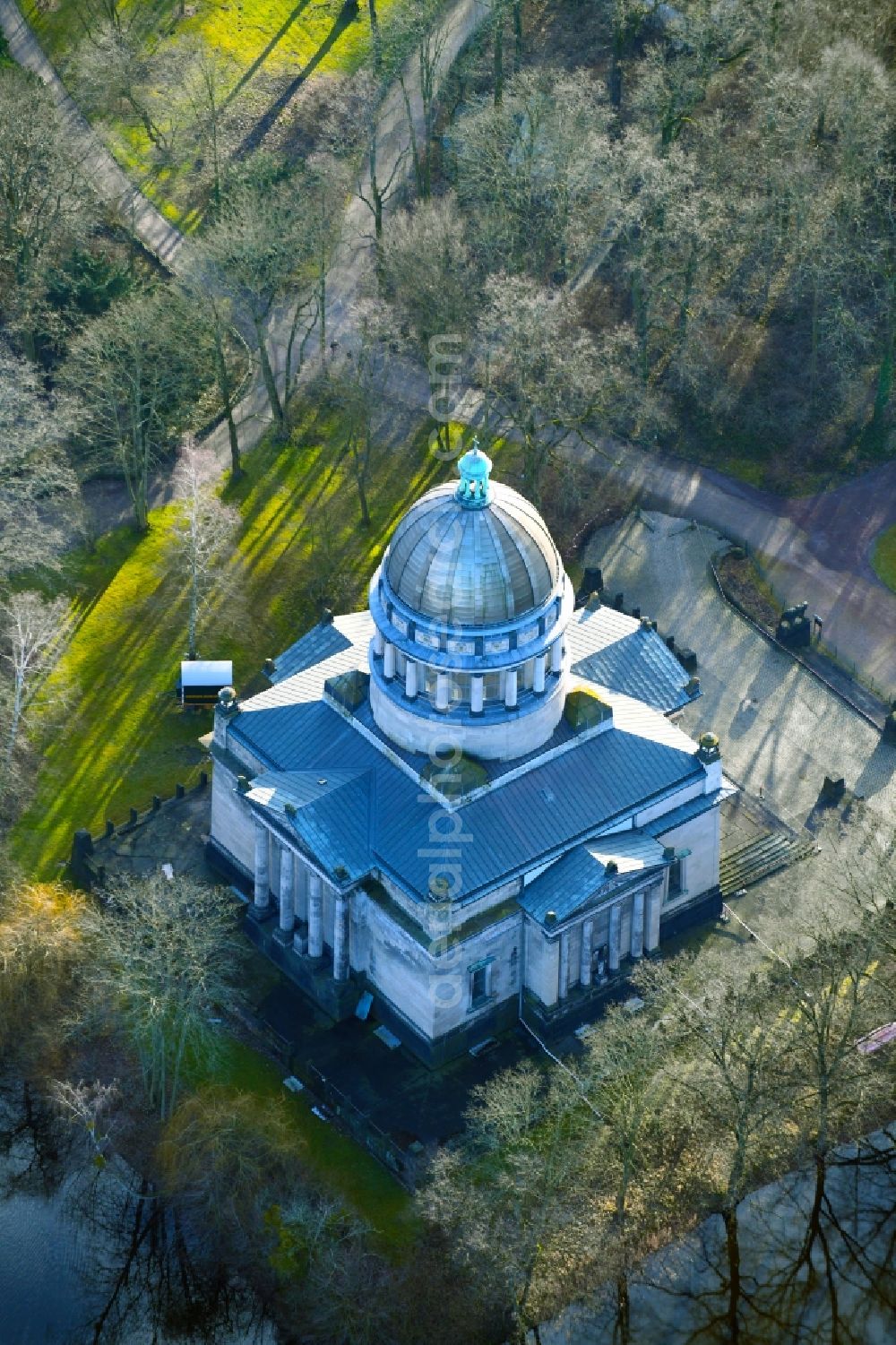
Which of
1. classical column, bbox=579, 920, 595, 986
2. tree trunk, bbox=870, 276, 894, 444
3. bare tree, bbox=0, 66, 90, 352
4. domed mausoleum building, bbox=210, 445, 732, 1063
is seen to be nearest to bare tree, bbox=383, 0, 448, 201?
bare tree, bbox=0, 66, 90, 352

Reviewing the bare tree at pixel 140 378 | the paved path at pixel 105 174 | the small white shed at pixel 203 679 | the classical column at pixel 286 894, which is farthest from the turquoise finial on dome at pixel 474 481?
the paved path at pixel 105 174

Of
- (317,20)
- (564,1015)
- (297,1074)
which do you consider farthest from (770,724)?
(317,20)

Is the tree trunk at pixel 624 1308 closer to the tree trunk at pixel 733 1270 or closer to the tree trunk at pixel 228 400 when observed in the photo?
the tree trunk at pixel 733 1270

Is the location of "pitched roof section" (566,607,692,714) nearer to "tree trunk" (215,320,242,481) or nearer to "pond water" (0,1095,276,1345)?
"tree trunk" (215,320,242,481)

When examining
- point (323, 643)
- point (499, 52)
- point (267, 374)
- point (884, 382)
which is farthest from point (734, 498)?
point (499, 52)

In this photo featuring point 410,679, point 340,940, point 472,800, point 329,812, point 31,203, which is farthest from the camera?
point 31,203

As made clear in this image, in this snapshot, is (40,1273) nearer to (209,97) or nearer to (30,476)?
(30,476)
